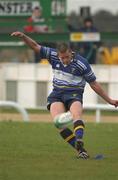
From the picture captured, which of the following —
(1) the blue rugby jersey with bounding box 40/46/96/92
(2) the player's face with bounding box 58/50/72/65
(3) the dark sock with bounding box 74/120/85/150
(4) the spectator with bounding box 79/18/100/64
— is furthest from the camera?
(4) the spectator with bounding box 79/18/100/64

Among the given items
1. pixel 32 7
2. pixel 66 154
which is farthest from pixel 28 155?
pixel 32 7

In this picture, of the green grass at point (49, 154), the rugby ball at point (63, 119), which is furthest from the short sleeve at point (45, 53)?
the green grass at point (49, 154)

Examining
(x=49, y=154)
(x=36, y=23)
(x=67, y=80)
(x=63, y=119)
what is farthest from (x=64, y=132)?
(x=36, y=23)

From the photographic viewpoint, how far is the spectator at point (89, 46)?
24922 millimetres

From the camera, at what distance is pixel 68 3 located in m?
26.1

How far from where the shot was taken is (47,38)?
83.0 feet

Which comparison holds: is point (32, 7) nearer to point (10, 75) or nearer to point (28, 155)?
point (10, 75)

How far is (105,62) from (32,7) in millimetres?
2773

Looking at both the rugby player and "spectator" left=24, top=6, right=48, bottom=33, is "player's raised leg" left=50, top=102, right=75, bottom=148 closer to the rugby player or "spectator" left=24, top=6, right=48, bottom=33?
the rugby player

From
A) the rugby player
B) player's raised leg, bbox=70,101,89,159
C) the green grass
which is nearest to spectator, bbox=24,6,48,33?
the green grass

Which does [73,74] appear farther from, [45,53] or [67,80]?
[45,53]

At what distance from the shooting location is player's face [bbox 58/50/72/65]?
13.3m

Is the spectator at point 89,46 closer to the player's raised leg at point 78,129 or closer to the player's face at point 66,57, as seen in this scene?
the player's face at point 66,57

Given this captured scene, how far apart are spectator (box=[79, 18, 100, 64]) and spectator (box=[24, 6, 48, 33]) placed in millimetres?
1253
